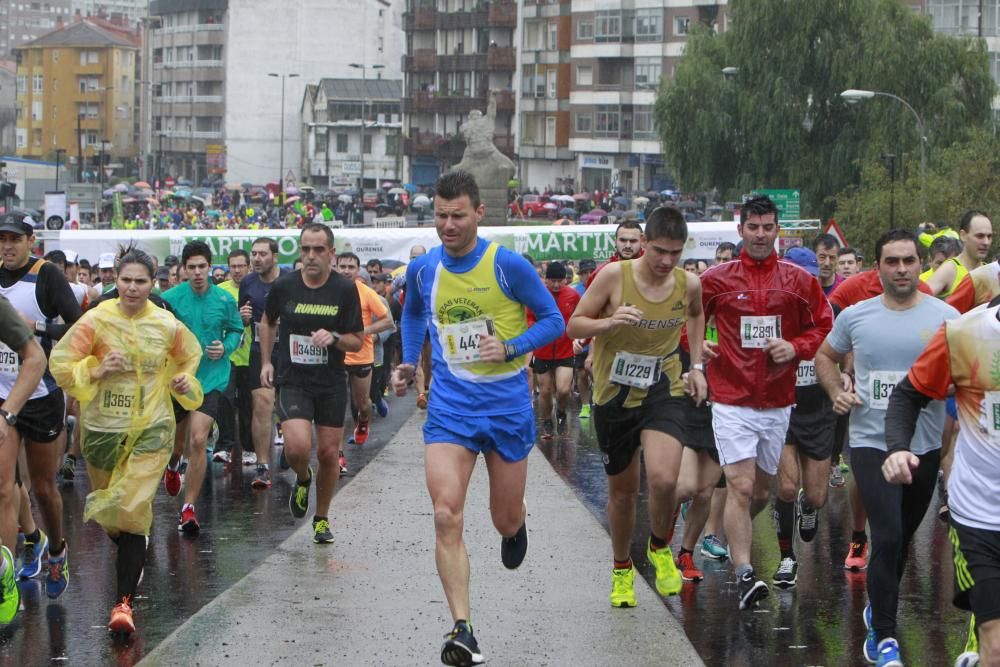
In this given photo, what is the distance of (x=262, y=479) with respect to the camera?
13328 millimetres

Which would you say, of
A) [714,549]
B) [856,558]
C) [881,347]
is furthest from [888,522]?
[714,549]

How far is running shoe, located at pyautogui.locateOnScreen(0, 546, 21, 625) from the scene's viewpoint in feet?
25.6

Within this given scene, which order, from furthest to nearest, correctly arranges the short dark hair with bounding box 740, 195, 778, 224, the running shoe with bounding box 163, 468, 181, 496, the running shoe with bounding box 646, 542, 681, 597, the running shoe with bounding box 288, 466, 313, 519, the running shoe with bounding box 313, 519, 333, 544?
1. the running shoe with bounding box 163, 468, 181, 496
2. the running shoe with bounding box 288, 466, 313, 519
3. the running shoe with bounding box 313, 519, 333, 544
4. the short dark hair with bounding box 740, 195, 778, 224
5. the running shoe with bounding box 646, 542, 681, 597

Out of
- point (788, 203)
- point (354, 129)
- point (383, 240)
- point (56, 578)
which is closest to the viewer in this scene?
point (56, 578)

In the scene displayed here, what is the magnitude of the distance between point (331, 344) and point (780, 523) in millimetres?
2945

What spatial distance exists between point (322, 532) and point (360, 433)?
248 inches

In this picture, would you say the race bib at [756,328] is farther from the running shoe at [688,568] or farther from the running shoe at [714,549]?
the running shoe at [714,549]

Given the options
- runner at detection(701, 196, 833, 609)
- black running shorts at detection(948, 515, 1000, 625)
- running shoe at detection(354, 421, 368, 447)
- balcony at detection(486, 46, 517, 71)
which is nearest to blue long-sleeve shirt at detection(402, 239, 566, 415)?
runner at detection(701, 196, 833, 609)

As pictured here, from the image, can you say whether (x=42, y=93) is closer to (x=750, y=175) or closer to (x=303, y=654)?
(x=750, y=175)

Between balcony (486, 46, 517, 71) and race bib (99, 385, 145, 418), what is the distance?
101m

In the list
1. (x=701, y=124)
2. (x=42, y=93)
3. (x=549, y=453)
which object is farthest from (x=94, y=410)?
(x=42, y=93)

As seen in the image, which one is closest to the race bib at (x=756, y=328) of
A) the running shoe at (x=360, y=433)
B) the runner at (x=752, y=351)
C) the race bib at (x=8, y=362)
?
the runner at (x=752, y=351)

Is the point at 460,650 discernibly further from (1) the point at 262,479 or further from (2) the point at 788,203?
(2) the point at 788,203

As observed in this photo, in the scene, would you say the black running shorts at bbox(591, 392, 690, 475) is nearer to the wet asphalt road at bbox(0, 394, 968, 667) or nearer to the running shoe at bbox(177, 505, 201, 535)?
the wet asphalt road at bbox(0, 394, 968, 667)
